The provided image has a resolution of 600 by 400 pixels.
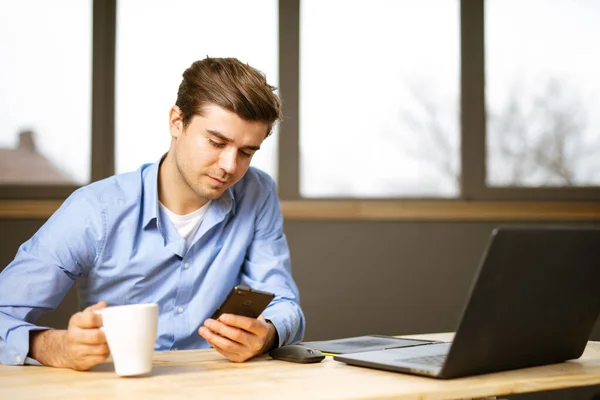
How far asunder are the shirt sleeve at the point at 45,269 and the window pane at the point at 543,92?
2.13 m

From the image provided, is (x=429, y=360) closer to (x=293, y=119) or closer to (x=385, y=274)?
→ (x=385, y=274)

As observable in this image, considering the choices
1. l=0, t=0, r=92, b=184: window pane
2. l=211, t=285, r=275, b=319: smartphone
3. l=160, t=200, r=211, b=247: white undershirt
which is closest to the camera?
l=211, t=285, r=275, b=319: smartphone

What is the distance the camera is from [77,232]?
1.48 metres

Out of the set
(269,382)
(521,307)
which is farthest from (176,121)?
(521,307)

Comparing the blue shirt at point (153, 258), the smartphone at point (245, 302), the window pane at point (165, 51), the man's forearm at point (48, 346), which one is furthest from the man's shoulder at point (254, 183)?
the window pane at point (165, 51)

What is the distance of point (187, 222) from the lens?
1.68 m

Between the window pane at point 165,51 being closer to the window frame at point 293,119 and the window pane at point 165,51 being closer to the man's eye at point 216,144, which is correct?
the window frame at point 293,119

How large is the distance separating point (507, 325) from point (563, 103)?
8.10 feet

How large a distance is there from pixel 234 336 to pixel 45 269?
0.43 m

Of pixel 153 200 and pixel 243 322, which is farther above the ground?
pixel 153 200

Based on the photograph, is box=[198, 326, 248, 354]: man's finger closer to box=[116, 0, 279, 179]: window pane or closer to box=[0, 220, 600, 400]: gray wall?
box=[0, 220, 600, 400]: gray wall

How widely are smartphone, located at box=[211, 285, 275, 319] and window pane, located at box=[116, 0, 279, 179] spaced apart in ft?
5.87

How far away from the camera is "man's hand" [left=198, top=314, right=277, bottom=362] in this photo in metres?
1.23

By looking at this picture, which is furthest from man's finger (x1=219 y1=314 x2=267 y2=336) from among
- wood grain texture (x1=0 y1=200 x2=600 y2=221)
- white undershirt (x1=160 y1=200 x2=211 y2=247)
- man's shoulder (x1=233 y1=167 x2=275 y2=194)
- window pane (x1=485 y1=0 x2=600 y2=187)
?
window pane (x1=485 y1=0 x2=600 y2=187)
